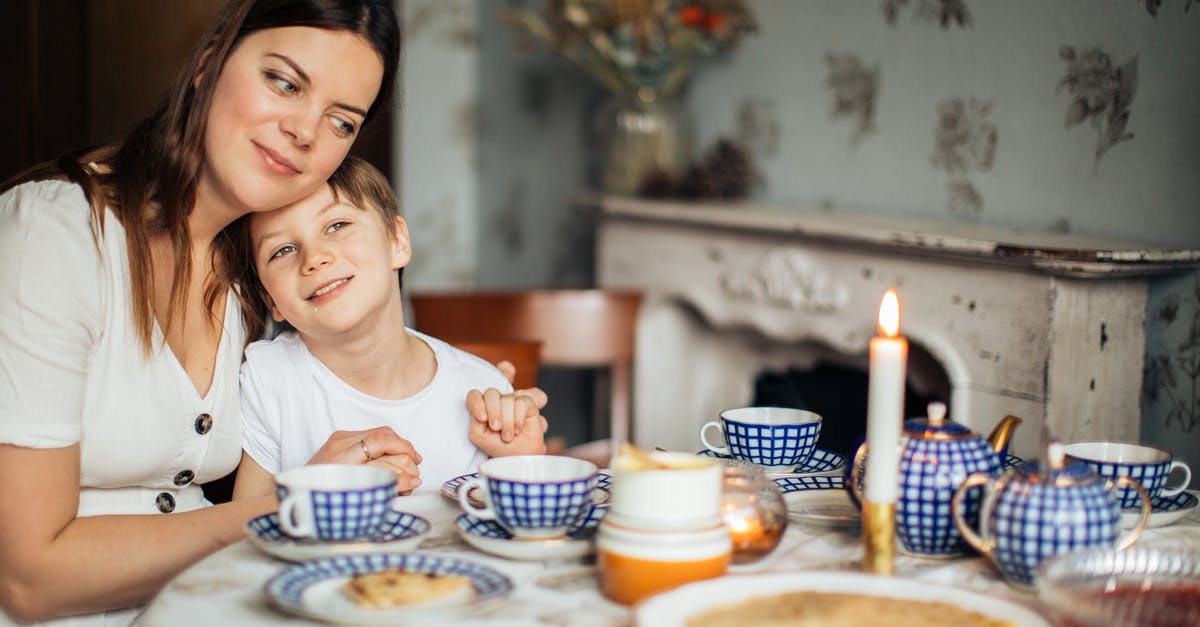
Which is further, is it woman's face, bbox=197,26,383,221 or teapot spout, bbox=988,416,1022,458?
woman's face, bbox=197,26,383,221

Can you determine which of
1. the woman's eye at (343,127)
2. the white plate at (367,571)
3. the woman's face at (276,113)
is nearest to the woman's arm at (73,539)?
the white plate at (367,571)

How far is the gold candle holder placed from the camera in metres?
0.98

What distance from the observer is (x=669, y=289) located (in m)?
2.89

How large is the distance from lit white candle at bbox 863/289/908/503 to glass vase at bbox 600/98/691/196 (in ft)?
6.49

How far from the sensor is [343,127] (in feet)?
4.72

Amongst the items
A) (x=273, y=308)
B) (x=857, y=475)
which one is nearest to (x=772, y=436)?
(x=857, y=475)

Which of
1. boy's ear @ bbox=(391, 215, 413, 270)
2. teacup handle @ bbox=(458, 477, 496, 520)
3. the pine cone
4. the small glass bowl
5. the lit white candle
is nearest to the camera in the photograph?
the small glass bowl

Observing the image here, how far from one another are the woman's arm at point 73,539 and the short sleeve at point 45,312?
30 millimetres

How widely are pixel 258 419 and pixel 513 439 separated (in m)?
0.35

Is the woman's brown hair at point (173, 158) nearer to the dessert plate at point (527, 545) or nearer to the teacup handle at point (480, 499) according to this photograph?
the teacup handle at point (480, 499)

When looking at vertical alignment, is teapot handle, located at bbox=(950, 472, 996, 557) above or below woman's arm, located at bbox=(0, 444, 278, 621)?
above

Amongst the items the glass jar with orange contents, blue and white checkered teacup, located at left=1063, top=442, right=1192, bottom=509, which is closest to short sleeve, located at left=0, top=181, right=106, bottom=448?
the glass jar with orange contents

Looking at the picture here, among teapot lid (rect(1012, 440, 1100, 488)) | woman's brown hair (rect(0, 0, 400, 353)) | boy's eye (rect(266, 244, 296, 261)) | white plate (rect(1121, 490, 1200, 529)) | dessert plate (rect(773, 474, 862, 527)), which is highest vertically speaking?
woman's brown hair (rect(0, 0, 400, 353))

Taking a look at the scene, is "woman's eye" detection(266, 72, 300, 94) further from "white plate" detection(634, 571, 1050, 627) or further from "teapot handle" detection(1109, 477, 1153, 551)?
"teapot handle" detection(1109, 477, 1153, 551)
